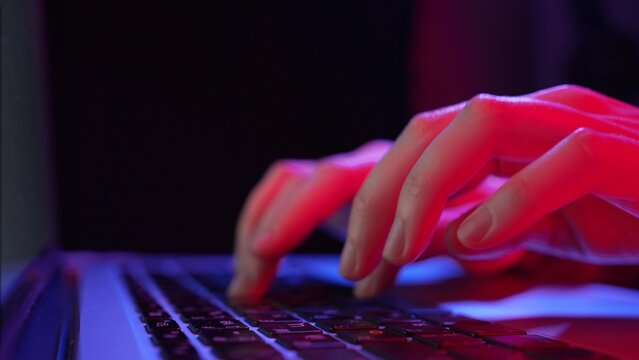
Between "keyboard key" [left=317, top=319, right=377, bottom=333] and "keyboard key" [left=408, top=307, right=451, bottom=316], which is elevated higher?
"keyboard key" [left=317, top=319, right=377, bottom=333]

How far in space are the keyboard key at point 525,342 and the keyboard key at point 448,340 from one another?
0.05 ft

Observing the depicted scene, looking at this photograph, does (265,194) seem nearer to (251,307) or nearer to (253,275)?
(253,275)

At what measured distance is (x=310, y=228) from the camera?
0.85m

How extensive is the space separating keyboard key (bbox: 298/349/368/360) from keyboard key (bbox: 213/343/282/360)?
2cm

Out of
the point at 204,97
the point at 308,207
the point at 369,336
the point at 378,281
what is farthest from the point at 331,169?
the point at 204,97

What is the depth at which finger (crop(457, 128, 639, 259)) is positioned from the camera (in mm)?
515

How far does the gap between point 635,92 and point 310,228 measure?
0.59 meters

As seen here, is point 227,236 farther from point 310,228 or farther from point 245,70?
point 310,228

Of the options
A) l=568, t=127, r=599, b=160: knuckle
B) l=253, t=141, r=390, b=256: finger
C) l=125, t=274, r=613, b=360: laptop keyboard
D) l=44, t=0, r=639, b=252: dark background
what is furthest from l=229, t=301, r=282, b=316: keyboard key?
l=44, t=0, r=639, b=252: dark background

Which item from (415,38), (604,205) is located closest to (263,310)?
(604,205)

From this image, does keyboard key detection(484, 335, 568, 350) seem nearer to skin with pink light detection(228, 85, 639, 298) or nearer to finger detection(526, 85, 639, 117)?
skin with pink light detection(228, 85, 639, 298)

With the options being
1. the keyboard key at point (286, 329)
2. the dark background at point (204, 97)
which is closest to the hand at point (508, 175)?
the keyboard key at point (286, 329)

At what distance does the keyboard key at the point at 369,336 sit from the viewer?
0.47 metres

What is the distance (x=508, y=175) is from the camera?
0.67m
